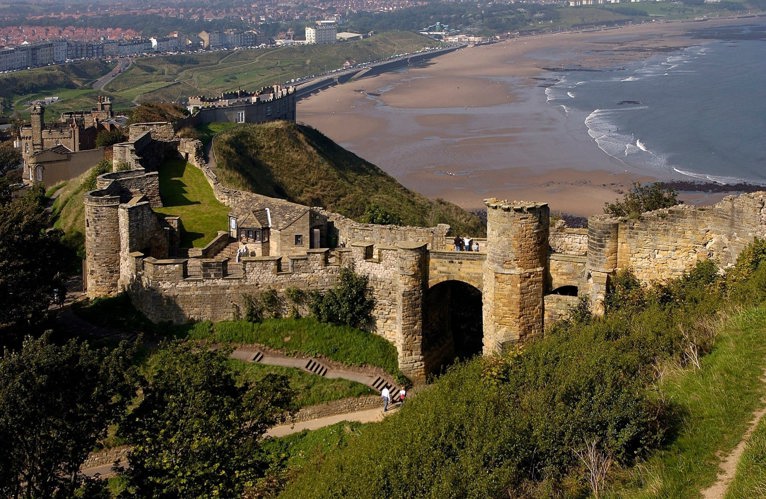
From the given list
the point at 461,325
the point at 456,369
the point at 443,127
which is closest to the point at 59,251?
the point at 461,325

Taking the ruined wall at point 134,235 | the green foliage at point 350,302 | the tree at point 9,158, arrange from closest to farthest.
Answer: the green foliage at point 350,302, the ruined wall at point 134,235, the tree at point 9,158

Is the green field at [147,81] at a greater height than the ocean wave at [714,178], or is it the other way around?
the green field at [147,81]

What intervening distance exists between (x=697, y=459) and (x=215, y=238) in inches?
730

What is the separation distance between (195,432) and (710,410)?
7889 mm

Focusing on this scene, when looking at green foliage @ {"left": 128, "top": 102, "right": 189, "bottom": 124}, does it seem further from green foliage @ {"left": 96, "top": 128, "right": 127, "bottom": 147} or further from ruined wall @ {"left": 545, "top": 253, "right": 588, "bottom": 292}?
ruined wall @ {"left": 545, "top": 253, "right": 588, "bottom": 292}

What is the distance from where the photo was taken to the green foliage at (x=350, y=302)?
2423 cm

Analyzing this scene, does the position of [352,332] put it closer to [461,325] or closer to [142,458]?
[461,325]

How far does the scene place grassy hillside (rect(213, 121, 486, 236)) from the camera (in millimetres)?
46406

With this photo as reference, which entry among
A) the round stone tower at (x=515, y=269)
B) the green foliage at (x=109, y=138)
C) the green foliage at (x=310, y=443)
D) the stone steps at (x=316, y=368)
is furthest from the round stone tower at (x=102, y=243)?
the green foliage at (x=109, y=138)

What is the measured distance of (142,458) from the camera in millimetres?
14953

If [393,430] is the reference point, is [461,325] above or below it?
below

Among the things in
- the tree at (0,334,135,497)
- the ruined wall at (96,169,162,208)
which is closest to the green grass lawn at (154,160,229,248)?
the ruined wall at (96,169,162,208)

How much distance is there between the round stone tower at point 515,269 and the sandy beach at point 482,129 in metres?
31.8

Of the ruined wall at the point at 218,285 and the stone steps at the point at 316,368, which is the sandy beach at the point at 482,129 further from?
the stone steps at the point at 316,368
